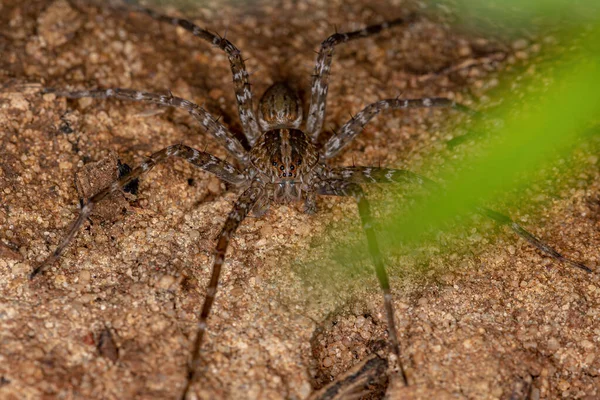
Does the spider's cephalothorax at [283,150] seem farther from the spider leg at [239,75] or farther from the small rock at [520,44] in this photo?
the small rock at [520,44]

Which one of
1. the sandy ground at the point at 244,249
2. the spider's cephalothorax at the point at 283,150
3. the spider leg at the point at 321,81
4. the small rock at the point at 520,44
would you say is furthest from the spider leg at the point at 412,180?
the small rock at the point at 520,44

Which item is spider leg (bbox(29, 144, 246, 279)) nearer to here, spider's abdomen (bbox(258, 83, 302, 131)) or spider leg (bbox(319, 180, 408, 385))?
spider's abdomen (bbox(258, 83, 302, 131))

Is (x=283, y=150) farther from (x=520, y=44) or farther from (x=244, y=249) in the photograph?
(x=520, y=44)

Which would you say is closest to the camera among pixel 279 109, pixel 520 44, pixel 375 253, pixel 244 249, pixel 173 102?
pixel 375 253

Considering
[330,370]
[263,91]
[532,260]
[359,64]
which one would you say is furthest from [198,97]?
[532,260]

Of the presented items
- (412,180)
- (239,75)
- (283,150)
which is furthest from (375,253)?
(239,75)

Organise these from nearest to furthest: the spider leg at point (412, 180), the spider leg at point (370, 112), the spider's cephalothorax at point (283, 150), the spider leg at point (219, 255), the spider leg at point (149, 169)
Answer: the spider leg at point (219, 255)
the spider leg at point (149, 169)
the spider leg at point (412, 180)
the spider's cephalothorax at point (283, 150)
the spider leg at point (370, 112)

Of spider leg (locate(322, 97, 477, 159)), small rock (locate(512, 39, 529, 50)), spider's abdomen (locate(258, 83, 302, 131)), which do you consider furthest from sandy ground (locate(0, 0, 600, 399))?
spider's abdomen (locate(258, 83, 302, 131))
